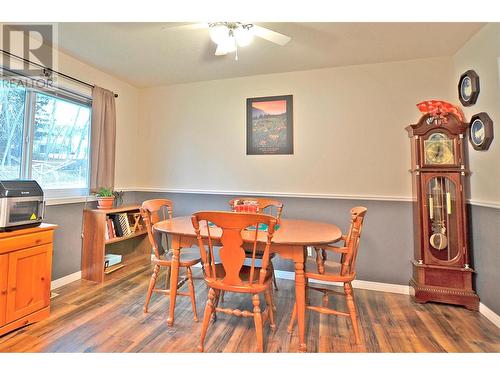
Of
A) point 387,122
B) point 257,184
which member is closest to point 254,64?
point 257,184

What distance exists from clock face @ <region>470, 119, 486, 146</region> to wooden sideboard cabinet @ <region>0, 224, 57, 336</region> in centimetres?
358

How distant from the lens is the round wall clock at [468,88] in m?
2.21

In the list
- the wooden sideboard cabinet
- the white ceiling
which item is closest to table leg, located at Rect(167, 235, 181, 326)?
the wooden sideboard cabinet

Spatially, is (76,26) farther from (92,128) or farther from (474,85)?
(474,85)

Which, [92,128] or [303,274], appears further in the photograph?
[92,128]

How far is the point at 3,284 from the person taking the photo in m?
1.76

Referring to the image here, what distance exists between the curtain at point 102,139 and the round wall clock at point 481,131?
3.73 meters

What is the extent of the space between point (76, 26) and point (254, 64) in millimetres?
1663

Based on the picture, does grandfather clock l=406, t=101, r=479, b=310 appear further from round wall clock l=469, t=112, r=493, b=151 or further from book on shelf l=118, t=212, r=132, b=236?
book on shelf l=118, t=212, r=132, b=236

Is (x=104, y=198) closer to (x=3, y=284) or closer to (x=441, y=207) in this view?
(x=3, y=284)

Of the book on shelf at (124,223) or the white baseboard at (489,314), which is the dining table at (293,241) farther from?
the white baseboard at (489,314)

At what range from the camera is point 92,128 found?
9.64ft

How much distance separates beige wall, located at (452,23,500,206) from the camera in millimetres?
2008

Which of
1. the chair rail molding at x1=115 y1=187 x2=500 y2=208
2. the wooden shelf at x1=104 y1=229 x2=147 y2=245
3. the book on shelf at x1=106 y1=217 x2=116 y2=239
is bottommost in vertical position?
the wooden shelf at x1=104 y1=229 x2=147 y2=245
